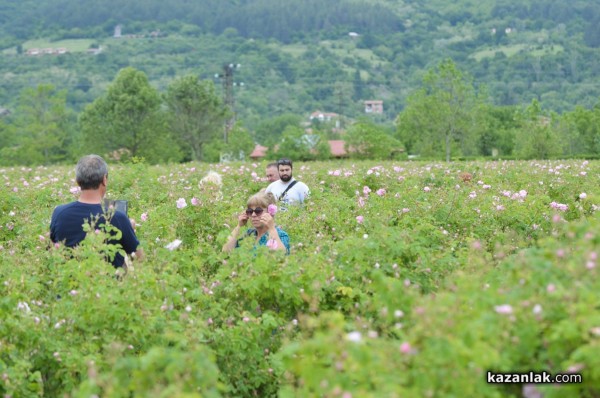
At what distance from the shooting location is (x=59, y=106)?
68250 millimetres

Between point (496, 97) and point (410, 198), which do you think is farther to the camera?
point (496, 97)

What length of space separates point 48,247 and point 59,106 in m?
64.5

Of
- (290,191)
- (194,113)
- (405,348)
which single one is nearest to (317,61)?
(194,113)

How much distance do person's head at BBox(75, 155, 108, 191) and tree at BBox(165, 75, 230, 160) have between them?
197ft

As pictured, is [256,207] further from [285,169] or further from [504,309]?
→ [504,309]

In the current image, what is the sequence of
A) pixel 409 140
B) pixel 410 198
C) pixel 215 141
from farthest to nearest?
pixel 409 140 < pixel 215 141 < pixel 410 198

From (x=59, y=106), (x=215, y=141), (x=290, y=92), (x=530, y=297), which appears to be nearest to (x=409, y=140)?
(x=215, y=141)

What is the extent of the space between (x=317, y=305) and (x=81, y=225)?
1.81 metres

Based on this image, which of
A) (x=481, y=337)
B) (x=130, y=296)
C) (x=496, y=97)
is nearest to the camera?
(x=481, y=337)

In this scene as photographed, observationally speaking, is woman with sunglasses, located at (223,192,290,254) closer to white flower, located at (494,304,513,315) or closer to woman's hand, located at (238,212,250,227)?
woman's hand, located at (238,212,250,227)

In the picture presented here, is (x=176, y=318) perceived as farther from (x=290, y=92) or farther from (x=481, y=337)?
(x=290, y=92)

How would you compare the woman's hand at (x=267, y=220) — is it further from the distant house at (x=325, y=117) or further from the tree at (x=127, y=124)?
the distant house at (x=325, y=117)

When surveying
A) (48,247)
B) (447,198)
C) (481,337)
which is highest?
(481,337)

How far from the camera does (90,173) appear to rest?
19.5ft
